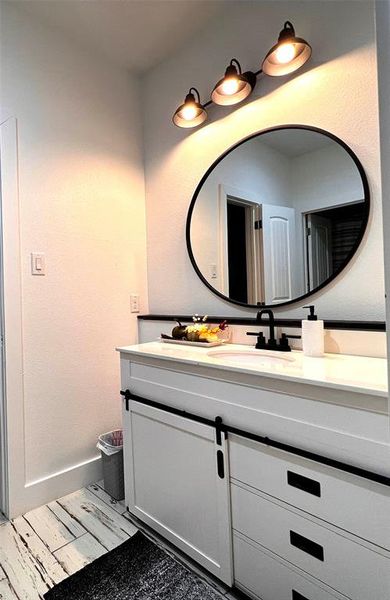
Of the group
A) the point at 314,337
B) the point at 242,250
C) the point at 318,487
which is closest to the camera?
the point at 318,487

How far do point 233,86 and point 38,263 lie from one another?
54.0 inches

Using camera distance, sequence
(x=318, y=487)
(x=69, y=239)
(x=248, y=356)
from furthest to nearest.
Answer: (x=69, y=239) → (x=248, y=356) → (x=318, y=487)

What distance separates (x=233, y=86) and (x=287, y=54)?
29 cm

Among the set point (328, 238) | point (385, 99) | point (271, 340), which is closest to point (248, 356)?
point (271, 340)

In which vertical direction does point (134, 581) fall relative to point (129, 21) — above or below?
below

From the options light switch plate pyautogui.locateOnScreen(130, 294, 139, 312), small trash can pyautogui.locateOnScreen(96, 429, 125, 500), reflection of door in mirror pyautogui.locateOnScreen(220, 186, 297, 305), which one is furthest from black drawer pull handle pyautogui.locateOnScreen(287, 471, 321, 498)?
light switch plate pyautogui.locateOnScreen(130, 294, 139, 312)

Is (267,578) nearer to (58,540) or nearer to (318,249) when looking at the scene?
(58,540)

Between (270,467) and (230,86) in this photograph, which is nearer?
(270,467)

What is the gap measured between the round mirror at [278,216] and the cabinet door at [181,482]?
731 mm

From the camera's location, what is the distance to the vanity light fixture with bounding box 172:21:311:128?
53.0 inches

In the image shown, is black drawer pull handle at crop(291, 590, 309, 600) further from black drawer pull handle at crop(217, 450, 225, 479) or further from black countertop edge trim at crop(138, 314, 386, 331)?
black countertop edge trim at crop(138, 314, 386, 331)

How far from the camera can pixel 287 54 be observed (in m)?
1.38

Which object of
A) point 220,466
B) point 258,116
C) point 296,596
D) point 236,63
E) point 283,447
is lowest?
point 296,596

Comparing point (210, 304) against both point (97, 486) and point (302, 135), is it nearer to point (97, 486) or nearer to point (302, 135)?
point (302, 135)
